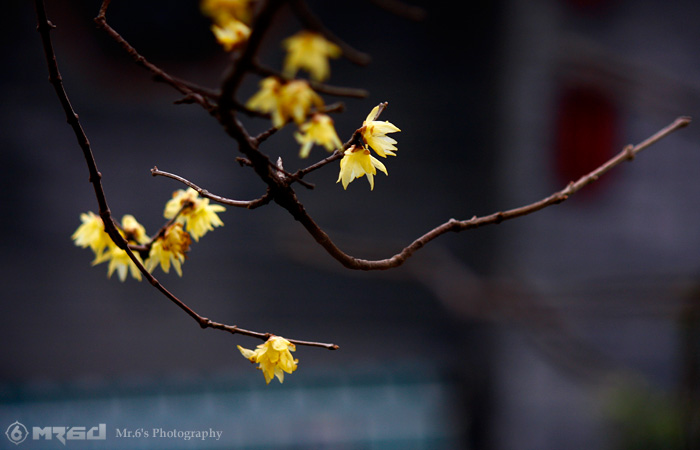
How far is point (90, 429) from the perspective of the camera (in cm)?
77

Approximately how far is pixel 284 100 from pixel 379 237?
6.06ft

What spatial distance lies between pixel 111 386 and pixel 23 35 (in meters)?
1.24

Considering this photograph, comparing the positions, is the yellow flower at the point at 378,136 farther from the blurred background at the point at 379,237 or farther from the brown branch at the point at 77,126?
the blurred background at the point at 379,237

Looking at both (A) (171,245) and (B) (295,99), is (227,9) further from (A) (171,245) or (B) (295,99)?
(A) (171,245)

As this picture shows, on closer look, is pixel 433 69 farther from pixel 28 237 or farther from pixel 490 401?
pixel 28 237

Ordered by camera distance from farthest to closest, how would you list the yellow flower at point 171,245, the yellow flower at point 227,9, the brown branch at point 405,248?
the yellow flower at point 171,245 → the brown branch at point 405,248 → the yellow flower at point 227,9

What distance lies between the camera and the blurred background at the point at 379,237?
1.83 meters

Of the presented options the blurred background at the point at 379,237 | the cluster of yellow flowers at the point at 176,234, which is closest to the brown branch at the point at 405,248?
the cluster of yellow flowers at the point at 176,234

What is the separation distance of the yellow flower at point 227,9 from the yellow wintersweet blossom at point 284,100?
0.03 m

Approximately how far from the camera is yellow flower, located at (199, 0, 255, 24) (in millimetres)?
234

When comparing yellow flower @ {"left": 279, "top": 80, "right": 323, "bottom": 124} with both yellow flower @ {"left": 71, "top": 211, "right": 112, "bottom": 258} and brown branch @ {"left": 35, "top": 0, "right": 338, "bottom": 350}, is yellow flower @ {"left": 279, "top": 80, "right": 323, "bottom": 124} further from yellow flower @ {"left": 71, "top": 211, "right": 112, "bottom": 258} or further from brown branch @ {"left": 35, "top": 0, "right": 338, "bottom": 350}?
yellow flower @ {"left": 71, "top": 211, "right": 112, "bottom": 258}

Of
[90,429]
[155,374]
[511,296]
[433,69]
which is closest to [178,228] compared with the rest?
[90,429]

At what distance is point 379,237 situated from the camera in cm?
209

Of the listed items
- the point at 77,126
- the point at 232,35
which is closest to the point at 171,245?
the point at 77,126
